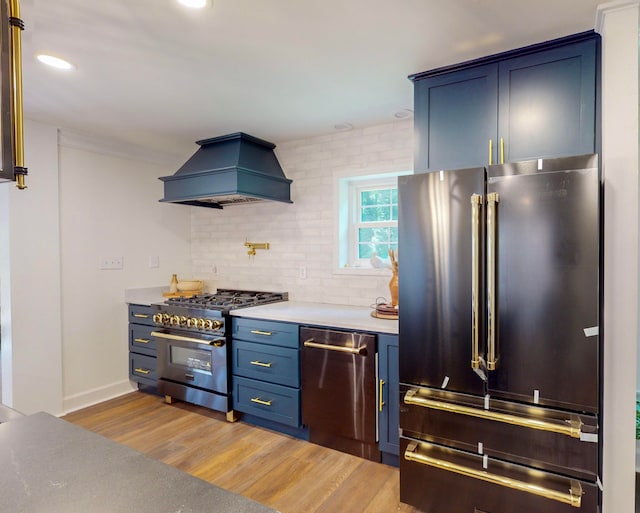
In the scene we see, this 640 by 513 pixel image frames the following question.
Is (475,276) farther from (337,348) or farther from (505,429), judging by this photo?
(337,348)

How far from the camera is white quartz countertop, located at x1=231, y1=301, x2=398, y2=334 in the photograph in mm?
2377

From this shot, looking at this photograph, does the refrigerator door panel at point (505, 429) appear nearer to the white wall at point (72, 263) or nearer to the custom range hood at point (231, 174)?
the custom range hood at point (231, 174)

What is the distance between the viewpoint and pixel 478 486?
1.75m

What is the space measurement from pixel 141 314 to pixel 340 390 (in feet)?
6.99

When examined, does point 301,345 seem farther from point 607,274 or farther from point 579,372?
point 607,274

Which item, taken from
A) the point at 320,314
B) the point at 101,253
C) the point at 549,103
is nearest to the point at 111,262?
the point at 101,253

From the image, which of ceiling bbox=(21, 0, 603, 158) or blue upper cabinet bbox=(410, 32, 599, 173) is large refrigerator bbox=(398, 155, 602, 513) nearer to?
blue upper cabinet bbox=(410, 32, 599, 173)

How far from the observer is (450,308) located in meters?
1.79

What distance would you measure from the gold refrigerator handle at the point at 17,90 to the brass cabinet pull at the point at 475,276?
1.62 metres

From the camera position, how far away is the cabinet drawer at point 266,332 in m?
2.64

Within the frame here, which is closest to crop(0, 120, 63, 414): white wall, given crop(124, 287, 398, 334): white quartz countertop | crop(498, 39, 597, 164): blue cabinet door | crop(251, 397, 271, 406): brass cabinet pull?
crop(124, 287, 398, 334): white quartz countertop

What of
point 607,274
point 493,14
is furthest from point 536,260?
point 493,14

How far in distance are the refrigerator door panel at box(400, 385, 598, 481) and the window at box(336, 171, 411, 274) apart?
4.51 ft

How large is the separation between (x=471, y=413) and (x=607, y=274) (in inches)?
34.0
